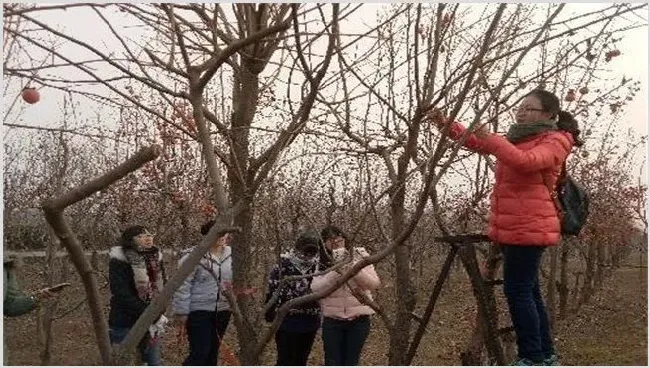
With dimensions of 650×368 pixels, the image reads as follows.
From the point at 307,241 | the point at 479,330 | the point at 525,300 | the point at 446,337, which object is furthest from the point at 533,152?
the point at 446,337

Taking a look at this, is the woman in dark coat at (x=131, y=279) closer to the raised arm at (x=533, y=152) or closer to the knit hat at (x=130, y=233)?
the knit hat at (x=130, y=233)

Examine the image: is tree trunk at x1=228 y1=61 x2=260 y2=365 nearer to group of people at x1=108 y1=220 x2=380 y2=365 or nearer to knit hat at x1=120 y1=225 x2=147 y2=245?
group of people at x1=108 y1=220 x2=380 y2=365

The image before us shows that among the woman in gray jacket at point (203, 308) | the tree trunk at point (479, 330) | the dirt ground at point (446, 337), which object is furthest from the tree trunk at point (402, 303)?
the dirt ground at point (446, 337)

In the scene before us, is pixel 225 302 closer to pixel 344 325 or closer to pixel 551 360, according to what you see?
pixel 344 325

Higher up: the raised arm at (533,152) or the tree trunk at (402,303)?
the raised arm at (533,152)

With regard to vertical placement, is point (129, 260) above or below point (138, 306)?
above

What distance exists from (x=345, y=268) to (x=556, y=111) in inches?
38.3

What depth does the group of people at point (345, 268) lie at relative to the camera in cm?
242

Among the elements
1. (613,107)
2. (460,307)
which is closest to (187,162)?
(613,107)

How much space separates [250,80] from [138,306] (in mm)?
1582

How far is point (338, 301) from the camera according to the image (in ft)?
11.1

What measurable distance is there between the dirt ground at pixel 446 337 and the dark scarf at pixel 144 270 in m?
2.40

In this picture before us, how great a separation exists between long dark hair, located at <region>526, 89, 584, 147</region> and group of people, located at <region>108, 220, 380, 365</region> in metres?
1.01

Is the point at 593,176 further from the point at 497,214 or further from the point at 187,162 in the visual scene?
the point at 497,214
